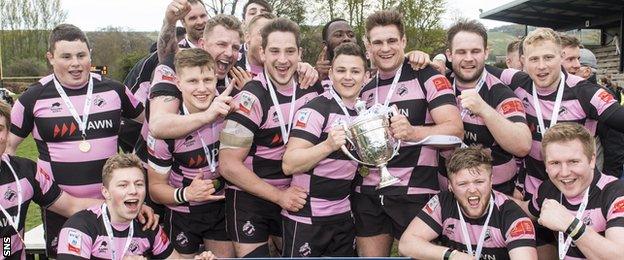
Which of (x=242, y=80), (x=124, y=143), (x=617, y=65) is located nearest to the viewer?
(x=242, y=80)

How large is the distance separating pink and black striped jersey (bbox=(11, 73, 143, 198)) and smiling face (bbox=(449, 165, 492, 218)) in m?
2.49

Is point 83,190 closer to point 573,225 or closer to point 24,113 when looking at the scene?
point 24,113

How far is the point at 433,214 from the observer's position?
368 cm

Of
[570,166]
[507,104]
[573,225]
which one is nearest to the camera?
[573,225]

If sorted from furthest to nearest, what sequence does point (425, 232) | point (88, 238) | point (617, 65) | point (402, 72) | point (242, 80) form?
point (617, 65) < point (242, 80) < point (402, 72) < point (425, 232) < point (88, 238)

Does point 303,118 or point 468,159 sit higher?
point 303,118

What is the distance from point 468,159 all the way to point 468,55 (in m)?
0.83

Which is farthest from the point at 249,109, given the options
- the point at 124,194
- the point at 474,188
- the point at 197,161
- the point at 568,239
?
the point at 568,239

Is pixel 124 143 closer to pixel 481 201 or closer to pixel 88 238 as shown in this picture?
pixel 88 238

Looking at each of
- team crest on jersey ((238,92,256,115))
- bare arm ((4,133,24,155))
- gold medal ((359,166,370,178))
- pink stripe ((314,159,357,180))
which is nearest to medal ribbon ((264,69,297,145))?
team crest on jersey ((238,92,256,115))

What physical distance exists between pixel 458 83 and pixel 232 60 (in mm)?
1676

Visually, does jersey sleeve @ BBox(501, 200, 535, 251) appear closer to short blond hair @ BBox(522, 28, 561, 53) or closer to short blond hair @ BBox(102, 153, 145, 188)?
short blond hair @ BBox(522, 28, 561, 53)

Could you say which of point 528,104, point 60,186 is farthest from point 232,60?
point 528,104

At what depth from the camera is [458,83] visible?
13.4 feet
